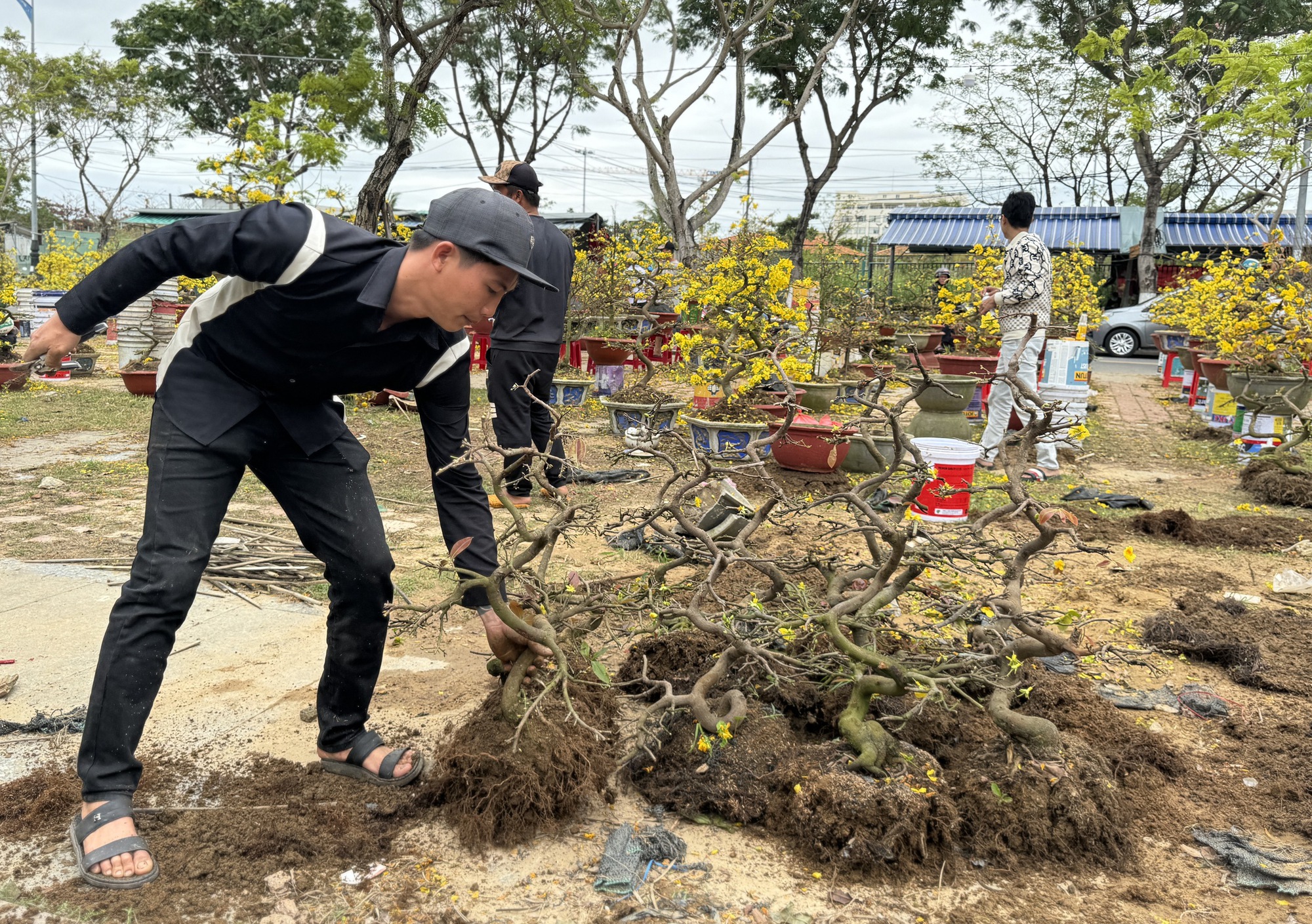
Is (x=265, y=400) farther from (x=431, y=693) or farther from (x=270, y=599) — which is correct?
(x=270, y=599)

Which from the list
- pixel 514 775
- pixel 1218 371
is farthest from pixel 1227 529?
pixel 514 775

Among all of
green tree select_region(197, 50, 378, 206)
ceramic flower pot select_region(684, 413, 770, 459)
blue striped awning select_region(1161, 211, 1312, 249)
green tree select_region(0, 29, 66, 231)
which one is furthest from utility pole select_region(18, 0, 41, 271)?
blue striped awning select_region(1161, 211, 1312, 249)

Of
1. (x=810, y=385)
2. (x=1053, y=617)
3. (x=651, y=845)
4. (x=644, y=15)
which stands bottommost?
(x=651, y=845)

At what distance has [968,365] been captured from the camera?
9.25m

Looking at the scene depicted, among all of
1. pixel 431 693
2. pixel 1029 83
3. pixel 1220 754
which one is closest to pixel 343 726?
pixel 431 693

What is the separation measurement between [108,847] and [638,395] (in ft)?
21.0

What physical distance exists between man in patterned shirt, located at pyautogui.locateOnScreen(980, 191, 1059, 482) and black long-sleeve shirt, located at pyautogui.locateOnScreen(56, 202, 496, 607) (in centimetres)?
530

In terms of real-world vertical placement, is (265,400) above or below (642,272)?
below

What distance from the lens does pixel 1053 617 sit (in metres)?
3.08

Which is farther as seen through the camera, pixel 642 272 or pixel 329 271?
pixel 642 272

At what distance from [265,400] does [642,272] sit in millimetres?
9584

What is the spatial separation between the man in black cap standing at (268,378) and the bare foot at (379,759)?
12.9 inches

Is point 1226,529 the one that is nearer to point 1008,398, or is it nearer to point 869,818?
point 1008,398

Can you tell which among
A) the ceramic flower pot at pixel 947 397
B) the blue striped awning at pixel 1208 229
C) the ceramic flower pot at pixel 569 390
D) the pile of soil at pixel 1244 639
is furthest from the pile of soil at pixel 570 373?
the blue striped awning at pixel 1208 229
